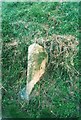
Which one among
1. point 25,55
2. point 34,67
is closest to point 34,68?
point 34,67

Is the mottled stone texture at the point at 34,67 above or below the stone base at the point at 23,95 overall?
above

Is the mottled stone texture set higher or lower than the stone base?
higher

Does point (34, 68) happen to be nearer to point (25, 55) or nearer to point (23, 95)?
point (25, 55)

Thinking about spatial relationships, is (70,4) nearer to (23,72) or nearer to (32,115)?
(23,72)

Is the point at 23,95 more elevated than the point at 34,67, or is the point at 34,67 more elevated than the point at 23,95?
the point at 34,67

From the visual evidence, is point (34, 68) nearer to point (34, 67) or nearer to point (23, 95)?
point (34, 67)

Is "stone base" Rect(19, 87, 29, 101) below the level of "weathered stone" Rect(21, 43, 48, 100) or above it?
below

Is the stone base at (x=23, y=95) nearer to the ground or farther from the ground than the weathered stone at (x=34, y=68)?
nearer to the ground

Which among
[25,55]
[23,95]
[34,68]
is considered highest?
[25,55]
